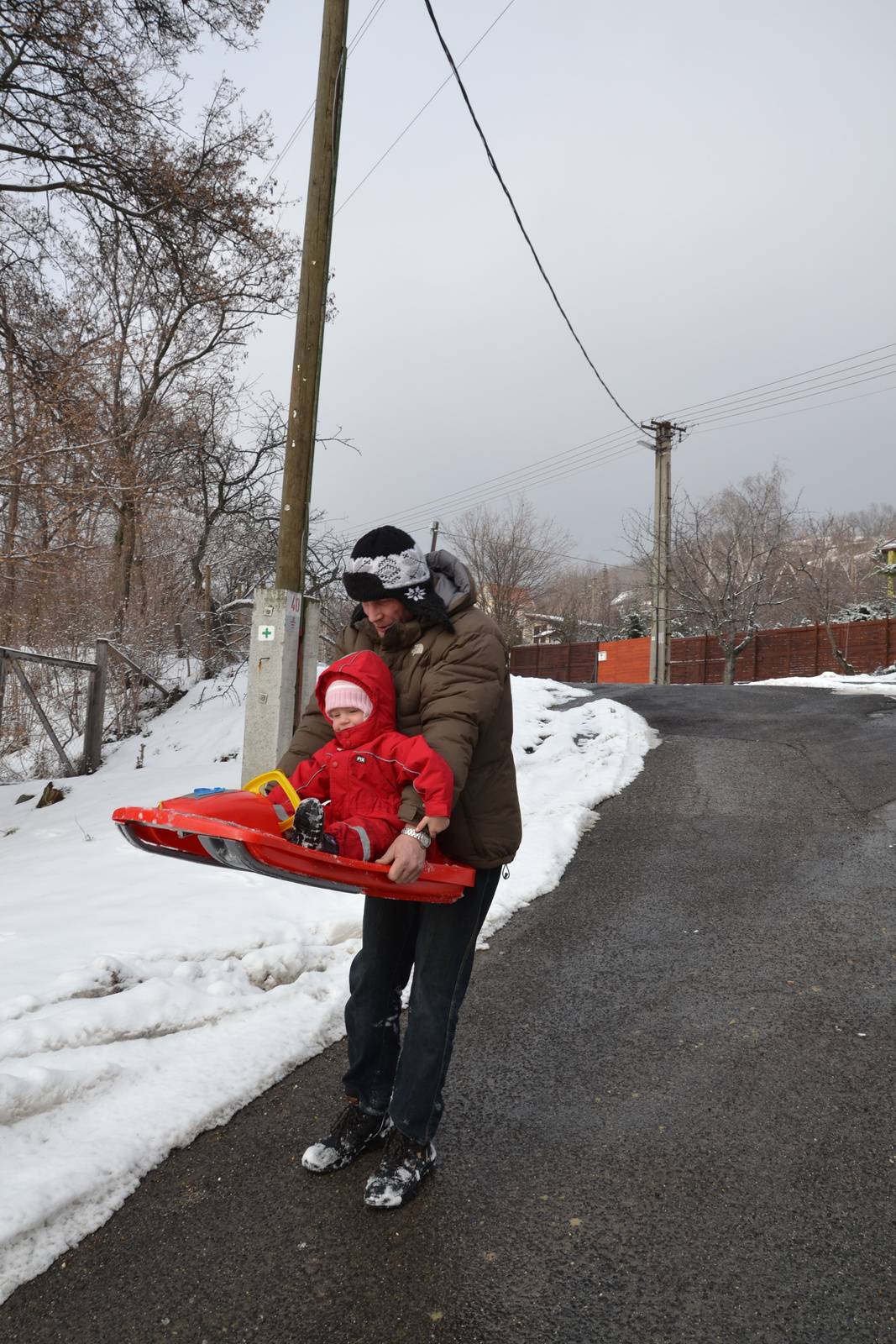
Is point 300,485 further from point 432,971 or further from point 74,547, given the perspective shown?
point 432,971

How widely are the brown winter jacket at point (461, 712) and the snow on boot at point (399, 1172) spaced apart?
833mm

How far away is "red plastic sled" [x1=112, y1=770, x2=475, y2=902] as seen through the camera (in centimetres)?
212

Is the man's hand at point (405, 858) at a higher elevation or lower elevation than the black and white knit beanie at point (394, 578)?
lower

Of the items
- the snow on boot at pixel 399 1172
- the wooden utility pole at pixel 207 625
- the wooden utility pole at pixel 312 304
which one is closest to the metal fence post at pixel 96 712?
A: the wooden utility pole at pixel 207 625

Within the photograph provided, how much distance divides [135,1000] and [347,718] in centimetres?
177

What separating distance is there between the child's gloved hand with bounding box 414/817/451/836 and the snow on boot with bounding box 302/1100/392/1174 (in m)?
0.98

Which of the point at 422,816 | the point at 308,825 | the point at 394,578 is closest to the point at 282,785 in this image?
the point at 308,825

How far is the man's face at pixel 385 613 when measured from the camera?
246cm

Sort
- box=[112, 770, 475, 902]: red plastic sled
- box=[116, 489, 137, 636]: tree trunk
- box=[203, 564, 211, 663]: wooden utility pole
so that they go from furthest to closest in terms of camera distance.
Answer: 1. box=[203, 564, 211, 663]: wooden utility pole
2. box=[116, 489, 137, 636]: tree trunk
3. box=[112, 770, 475, 902]: red plastic sled

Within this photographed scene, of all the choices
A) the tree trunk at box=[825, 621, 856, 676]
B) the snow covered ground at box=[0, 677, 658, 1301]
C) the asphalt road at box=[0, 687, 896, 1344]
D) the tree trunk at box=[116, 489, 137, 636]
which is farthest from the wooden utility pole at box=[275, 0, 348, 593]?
the tree trunk at box=[825, 621, 856, 676]

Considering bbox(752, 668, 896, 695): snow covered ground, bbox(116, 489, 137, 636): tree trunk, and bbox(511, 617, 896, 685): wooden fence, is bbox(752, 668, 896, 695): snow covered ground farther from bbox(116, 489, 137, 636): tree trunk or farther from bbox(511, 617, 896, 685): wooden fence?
bbox(116, 489, 137, 636): tree trunk

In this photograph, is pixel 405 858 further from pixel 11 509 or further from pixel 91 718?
pixel 91 718

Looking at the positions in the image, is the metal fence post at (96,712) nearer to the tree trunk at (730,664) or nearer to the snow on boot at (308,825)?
the snow on boot at (308,825)

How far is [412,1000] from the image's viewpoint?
2.47 m
